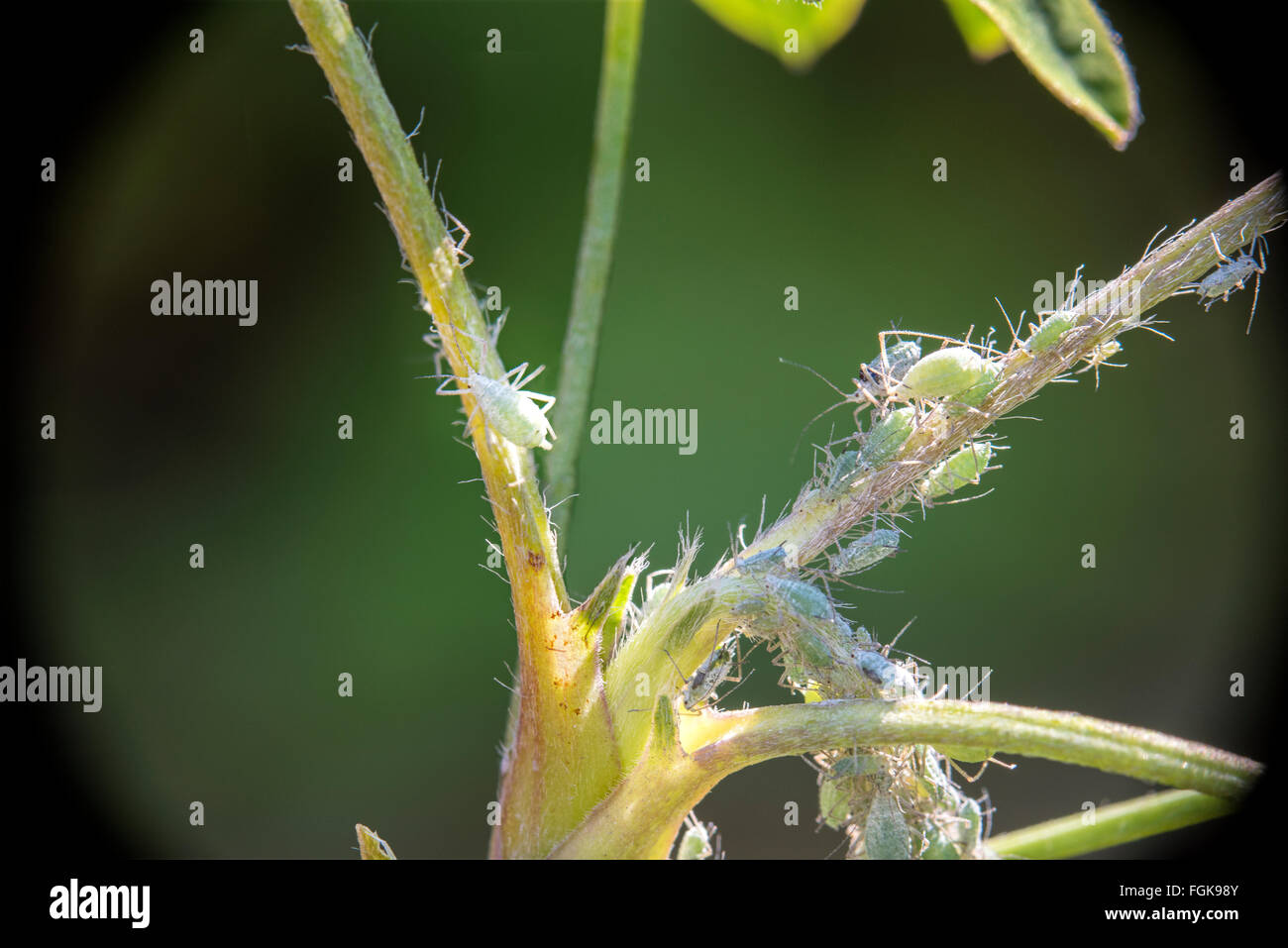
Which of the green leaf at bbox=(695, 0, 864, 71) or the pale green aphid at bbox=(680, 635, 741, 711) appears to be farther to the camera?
the green leaf at bbox=(695, 0, 864, 71)

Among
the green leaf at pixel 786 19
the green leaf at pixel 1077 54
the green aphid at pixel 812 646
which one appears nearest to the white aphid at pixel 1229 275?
the green leaf at pixel 1077 54

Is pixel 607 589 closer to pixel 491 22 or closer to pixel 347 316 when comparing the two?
pixel 347 316

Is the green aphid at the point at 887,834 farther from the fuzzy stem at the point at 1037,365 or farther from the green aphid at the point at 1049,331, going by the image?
the green aphid at the point at 1049,331

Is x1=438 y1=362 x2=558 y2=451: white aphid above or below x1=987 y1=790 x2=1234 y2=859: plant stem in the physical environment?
above

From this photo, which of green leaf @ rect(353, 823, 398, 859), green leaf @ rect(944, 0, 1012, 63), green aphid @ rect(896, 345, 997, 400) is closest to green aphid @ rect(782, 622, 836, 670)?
green aphid @ rect(896, 345, 997, 400)

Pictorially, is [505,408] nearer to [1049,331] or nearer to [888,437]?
[888,437]

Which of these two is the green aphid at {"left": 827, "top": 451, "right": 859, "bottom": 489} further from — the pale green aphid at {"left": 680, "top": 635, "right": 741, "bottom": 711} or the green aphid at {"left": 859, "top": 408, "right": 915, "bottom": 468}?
the pale green aphid at {"left": 680, "top": 635, "right": 741, "bottom": 711}

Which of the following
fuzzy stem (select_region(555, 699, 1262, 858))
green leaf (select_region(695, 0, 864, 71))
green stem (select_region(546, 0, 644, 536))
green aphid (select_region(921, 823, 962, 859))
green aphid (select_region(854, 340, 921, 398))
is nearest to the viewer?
fuzzy stem (select_region(555, 699, 1262, 858))

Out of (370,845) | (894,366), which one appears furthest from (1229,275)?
(370,845)

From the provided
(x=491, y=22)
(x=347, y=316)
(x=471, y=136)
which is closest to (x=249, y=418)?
(x=347, y=316)

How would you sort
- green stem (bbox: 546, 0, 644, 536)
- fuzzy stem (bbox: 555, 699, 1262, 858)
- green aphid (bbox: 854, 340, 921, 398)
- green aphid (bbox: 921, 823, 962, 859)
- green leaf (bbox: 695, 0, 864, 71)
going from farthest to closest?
green leaf (bbox: 695, 0, 864, 71) < green stem (bbox: 546, 0, 644, 536) < green aphid (bbox: 854, 340, 921, 398) < green aphid (bbox: 921, 823, 962, 859) < fuzzy stem (bbox: 555, 699, 1262, 858)
